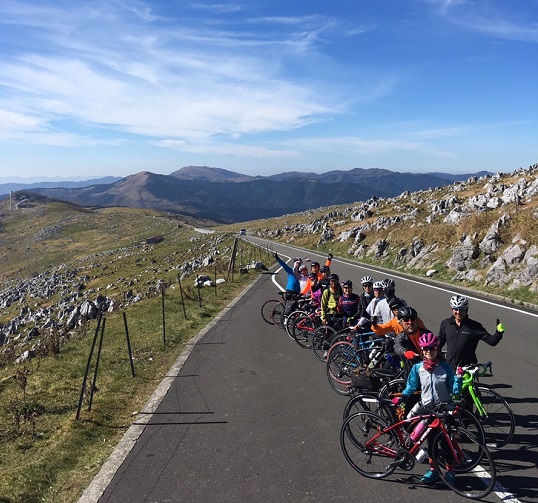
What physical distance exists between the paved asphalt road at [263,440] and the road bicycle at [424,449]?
0.17 m

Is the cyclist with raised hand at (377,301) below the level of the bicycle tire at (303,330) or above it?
above

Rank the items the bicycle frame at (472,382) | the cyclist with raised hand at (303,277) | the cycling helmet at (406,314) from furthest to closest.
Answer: the cyclist with raised hand at (303,277) → the cycling helmet at (406,314) → the bicycle frame at (472,382)

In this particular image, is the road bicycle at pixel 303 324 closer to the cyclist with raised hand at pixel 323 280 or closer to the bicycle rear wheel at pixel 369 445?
the cyclist with raised hand at pixel 323 280

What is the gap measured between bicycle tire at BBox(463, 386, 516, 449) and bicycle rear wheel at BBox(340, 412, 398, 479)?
1529 mm

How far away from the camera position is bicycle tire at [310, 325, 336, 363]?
1095cm

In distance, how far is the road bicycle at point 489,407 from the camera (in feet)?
21.4

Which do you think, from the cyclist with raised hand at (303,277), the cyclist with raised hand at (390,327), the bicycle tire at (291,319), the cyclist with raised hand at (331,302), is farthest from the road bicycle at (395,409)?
the cyclist with raised hand at (303,277)

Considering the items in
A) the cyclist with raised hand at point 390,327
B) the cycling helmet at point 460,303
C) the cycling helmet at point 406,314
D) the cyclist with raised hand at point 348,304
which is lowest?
the cyclist with raised hand at point 348,304

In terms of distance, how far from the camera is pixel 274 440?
6.82m

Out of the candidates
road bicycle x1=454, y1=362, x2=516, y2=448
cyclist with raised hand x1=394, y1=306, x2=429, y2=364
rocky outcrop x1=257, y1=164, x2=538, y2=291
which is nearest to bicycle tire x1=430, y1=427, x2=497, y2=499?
road bicycle x1=454, y1=362, x2=516, y2=448

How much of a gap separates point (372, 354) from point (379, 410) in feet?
8.21

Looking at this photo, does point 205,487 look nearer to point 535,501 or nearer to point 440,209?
point 535,501

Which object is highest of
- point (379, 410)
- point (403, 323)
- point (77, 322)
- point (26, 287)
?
point (403, 323)

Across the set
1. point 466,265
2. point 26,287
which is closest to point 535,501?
point 466,265
